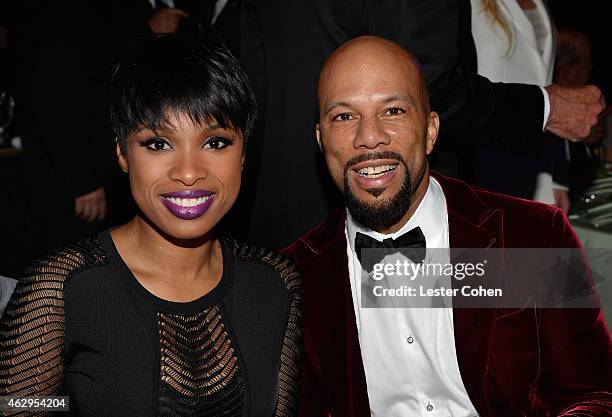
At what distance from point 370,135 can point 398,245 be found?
376 mm

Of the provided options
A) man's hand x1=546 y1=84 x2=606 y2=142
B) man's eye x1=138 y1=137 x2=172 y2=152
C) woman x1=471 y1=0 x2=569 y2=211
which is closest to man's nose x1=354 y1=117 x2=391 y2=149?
man's eye x1=138 y1=137 x2=172 y2=152

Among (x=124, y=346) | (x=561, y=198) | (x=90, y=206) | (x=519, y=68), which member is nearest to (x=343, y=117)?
(x=124, y=346)

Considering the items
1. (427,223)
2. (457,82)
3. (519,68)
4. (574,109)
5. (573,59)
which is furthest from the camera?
(573,59)

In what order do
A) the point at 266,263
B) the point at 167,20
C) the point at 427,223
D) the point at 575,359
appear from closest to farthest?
the point at 575,359, the point at 266,263, the point at 427,223, the point at 167,20

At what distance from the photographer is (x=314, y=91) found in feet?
8.28

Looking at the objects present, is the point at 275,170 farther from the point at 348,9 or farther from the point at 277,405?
the point at 277,405

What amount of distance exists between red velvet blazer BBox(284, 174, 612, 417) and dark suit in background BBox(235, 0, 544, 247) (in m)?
0.39

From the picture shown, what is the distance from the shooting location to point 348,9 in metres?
2.37

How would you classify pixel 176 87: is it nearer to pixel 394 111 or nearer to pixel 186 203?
pixel 186 203

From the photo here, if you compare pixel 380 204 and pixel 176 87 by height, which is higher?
pixel 176 87

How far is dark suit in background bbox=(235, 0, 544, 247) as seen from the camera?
2.33 meters

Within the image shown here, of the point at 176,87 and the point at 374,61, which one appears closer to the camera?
the point at 176,87

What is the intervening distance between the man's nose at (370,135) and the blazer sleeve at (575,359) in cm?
67

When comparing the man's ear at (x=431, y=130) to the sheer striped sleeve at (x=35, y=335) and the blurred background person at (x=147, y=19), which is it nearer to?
the sheer striped sleeve at (x=35, y=335)
